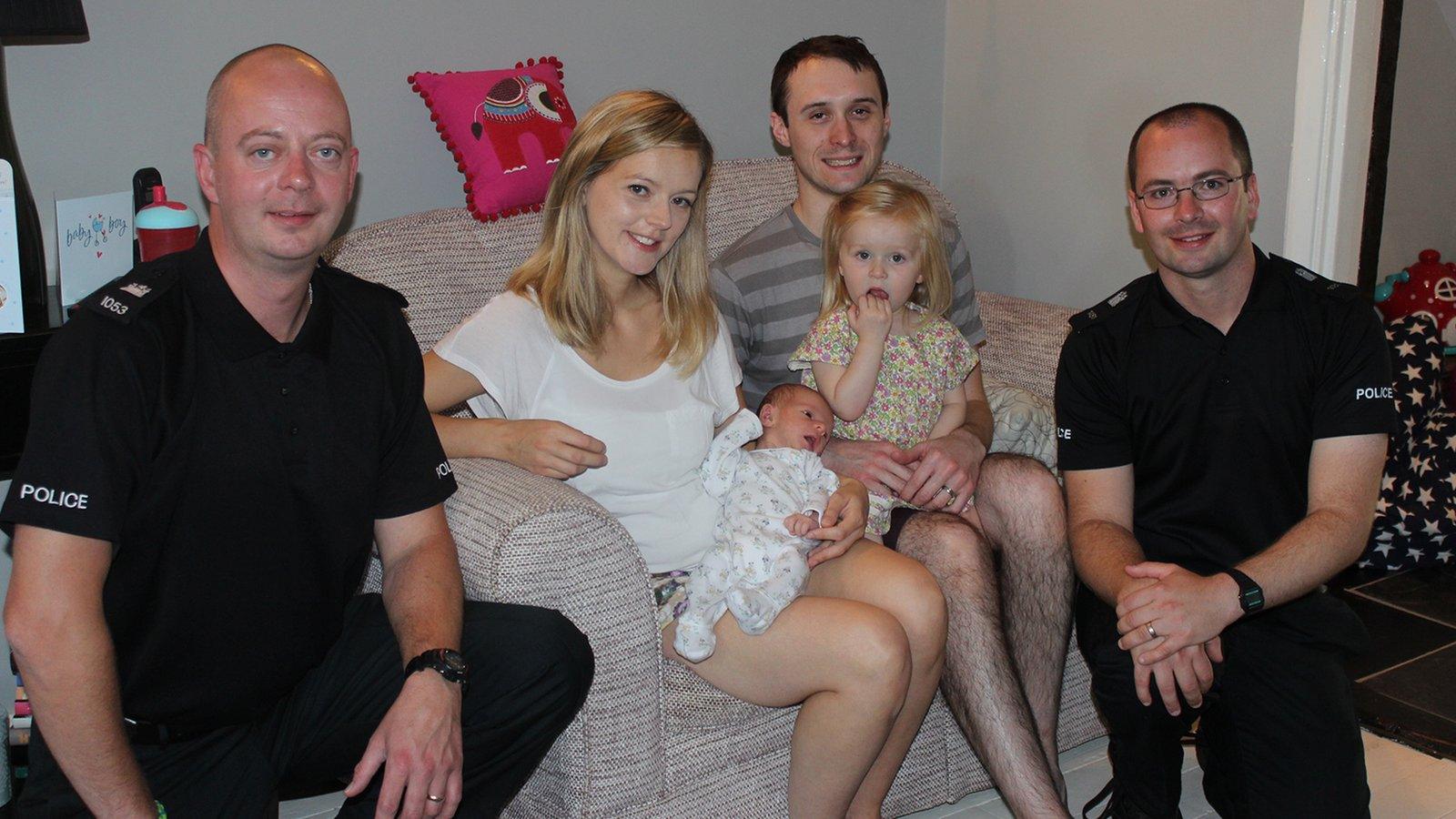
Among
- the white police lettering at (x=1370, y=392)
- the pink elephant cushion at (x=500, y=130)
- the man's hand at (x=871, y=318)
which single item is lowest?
the white police lettering at (x=1370, y=392)

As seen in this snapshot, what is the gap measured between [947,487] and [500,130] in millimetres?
1155

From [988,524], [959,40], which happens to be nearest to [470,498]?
[988,524]

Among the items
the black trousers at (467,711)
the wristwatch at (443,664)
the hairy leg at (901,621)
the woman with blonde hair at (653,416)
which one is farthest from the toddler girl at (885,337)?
the wristwatch at (443,664)

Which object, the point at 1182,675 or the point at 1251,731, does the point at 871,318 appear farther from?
the point at 1251,731

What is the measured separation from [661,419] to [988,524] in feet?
2.00

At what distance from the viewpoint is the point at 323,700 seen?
1704mm

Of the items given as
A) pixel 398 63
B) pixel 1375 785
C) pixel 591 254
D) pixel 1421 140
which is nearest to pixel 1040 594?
pixel 1375 785

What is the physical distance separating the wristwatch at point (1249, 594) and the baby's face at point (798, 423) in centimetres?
69

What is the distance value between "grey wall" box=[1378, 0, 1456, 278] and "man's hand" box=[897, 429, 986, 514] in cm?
235

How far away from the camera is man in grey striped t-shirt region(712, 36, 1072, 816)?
1976mm

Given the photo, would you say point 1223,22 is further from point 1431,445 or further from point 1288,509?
point 1288,509

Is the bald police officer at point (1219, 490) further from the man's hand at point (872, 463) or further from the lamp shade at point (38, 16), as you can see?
the lamp shade at point (38, 16)

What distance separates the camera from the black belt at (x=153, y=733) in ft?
5.08

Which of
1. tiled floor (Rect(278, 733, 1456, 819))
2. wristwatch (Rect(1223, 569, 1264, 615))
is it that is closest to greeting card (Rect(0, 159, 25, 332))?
tiled floor (Rect(278, 733, 1456, 819))
